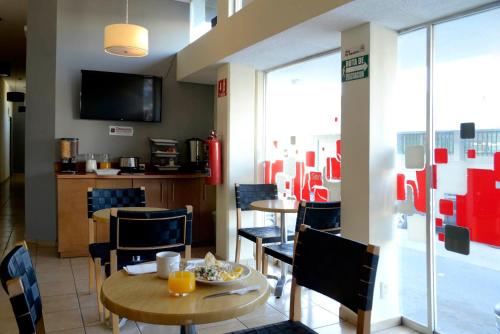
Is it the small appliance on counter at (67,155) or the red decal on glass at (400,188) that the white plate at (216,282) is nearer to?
the red decal on glass at (400,188)

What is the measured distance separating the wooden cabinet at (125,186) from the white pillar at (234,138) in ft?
2.29

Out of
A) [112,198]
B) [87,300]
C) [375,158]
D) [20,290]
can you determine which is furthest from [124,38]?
[20,290]

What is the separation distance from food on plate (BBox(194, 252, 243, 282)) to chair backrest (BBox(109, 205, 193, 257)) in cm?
71

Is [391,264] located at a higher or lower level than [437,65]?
lower

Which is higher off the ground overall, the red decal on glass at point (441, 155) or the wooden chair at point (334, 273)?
the red decal on glass at point (441, 155)

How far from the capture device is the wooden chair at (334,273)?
1.58 metres

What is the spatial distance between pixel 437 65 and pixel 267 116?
2.26 metres

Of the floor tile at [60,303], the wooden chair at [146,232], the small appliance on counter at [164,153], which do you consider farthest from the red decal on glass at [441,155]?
the small appliance on counter at [164,153]

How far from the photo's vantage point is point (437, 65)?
2.91m

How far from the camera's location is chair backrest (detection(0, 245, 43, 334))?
1334 millimetres

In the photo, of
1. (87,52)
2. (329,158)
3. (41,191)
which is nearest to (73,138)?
(41,191)

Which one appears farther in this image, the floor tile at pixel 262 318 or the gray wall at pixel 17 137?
the gray wall at pixel 17 137

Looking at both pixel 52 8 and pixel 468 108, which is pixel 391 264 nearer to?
pixel 468 108

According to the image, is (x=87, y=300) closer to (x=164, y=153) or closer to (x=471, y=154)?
(x=164, y=153)
